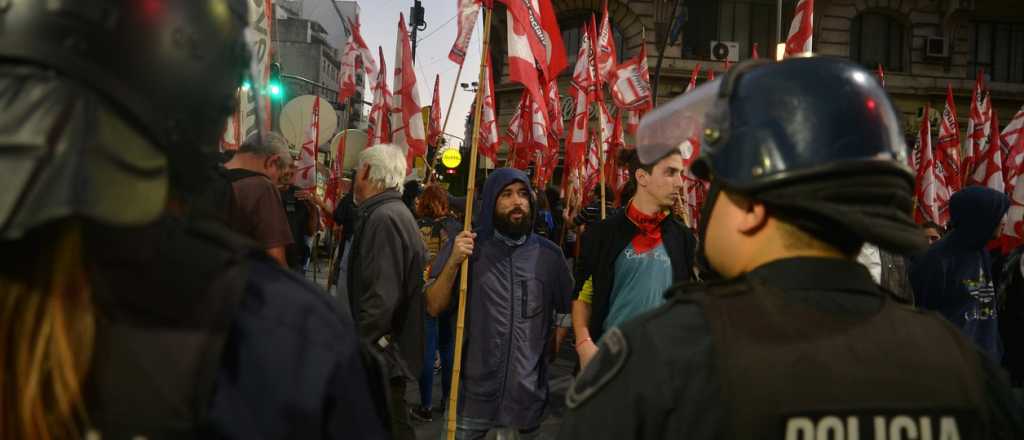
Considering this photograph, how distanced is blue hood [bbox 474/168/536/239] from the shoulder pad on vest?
3.30m

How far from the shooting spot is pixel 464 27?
25.2 feet

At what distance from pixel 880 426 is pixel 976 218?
4259 millimetres

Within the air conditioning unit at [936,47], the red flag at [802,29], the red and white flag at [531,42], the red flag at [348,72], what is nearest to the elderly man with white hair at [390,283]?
the red and white flag at [531,42]

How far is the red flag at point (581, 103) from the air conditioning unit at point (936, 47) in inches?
723

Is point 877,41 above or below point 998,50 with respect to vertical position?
above

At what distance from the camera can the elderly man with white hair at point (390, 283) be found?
4566mm

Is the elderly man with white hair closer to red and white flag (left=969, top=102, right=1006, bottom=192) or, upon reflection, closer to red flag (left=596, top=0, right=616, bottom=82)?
red flag (left=596, top=0, right=616, bottom=82)

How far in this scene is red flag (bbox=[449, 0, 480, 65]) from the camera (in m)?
7.32

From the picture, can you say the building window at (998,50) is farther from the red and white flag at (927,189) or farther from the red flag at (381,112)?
the red flag at (381,112)

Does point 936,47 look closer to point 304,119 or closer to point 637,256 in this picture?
point 304,119

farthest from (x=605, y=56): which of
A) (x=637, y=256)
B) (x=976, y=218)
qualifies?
(x=637, y=256)

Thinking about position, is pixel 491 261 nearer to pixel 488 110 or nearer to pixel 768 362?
pixel 768 362

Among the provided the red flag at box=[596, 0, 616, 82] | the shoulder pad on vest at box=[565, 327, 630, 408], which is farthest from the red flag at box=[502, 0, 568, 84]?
the red flag at box=[596, 0, 616, 82]

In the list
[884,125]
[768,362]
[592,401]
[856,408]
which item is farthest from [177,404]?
[884,125]
